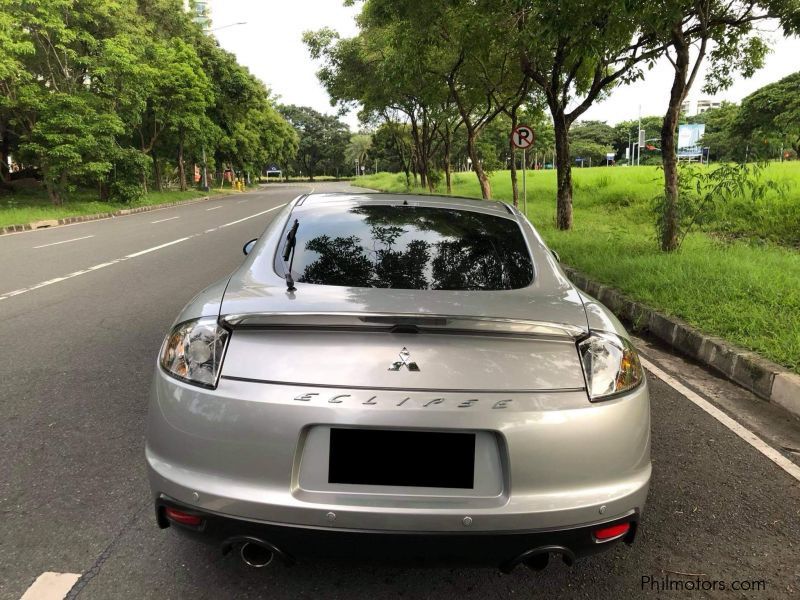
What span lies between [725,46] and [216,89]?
3186cm

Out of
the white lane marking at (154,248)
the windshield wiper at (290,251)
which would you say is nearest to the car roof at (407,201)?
the windshield wiper at (290,251)

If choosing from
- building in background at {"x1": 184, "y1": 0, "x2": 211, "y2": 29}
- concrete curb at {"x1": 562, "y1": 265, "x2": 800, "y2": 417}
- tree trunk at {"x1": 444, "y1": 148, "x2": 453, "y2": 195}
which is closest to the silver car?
concrete curb at {"x1": 562, "y1": 265, "x2": 800, "y2": 417}

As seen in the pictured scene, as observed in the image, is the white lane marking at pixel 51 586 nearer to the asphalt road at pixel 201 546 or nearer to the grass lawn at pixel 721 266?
the asphalt road at pixel 201 546

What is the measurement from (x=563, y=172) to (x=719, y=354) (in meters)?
7.35

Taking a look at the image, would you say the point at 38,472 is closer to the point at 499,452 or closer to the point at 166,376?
the point at 166,376

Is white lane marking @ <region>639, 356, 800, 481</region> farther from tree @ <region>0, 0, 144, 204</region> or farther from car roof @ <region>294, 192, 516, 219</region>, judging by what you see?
tree @ <region>0, 0, 144, 204</region>

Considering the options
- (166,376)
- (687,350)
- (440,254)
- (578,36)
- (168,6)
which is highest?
(168,6)

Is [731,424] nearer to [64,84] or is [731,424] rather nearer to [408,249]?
[408,249]

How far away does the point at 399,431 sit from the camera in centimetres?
169

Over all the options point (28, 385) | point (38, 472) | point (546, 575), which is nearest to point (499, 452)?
point (546, 575)

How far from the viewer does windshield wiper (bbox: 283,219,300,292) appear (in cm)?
215

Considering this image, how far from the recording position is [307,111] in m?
101

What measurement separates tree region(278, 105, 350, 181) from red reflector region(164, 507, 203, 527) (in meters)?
Answer: 100.0

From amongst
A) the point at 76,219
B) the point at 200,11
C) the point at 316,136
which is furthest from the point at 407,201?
the point at 316,136
